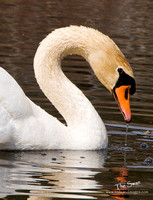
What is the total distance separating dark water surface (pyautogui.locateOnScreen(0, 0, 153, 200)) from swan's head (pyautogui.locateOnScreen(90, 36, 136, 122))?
59cm

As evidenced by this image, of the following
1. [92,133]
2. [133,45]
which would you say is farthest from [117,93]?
[133,45]

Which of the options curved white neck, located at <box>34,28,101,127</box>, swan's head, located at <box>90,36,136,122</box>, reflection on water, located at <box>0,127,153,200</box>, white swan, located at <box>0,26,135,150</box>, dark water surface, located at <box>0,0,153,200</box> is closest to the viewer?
reflection on water, located at <box>0,127,153,200</box>

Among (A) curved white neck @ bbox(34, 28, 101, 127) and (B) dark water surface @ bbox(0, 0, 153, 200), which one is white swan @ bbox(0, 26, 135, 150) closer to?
(A) curved white neck @ bbox(34, 28, 101, 127)

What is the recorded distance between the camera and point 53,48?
8391 millimetres

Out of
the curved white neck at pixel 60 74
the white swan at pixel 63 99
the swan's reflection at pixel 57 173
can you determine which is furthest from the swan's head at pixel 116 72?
the swan's reflection at pixel 57 173

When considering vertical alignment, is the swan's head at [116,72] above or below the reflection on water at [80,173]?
above

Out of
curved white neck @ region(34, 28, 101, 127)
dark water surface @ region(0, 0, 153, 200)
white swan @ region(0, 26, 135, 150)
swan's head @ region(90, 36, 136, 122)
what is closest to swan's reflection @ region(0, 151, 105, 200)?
dark water surface @ region(0, 0, 153, 200)

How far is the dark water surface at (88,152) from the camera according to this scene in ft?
21.4

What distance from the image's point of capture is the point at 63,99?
27.8 feet

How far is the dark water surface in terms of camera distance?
6516 mm
